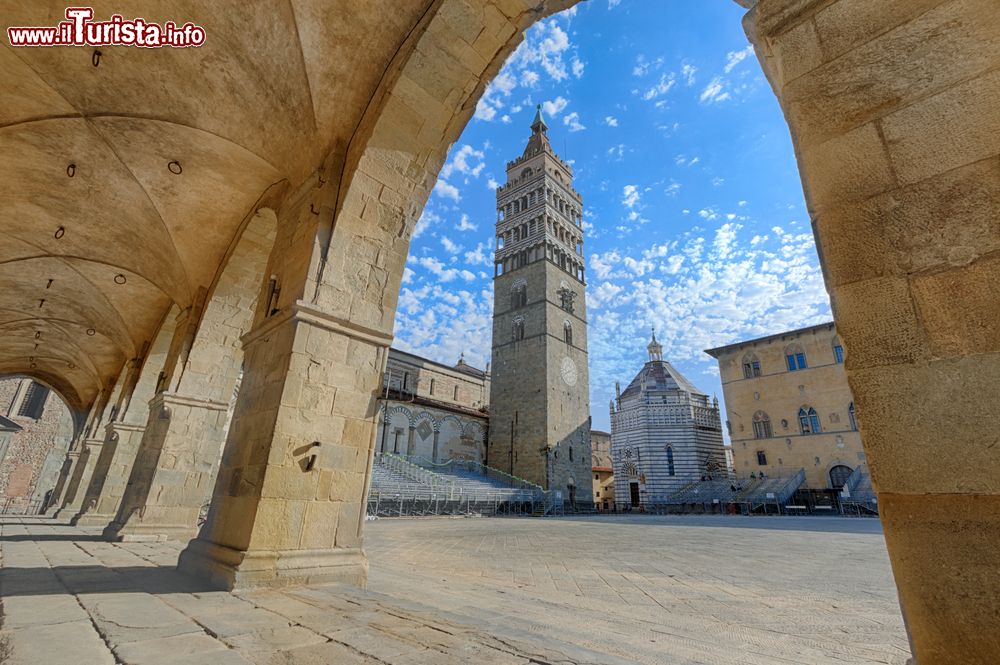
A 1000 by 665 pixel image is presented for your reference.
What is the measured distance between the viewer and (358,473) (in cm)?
421

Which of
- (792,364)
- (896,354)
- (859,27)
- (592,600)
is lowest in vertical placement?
(592,600)

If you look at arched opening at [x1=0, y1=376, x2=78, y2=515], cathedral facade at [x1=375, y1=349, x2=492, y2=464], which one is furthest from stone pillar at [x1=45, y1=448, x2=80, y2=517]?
cathedral facade at [x1=375, y1=349, x2=492, y2=464]

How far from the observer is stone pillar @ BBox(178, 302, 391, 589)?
11.7 feet

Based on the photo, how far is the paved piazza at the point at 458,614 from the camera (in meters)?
2.05

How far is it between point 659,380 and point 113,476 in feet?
117

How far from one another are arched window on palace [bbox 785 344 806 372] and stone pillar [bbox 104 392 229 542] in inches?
1168

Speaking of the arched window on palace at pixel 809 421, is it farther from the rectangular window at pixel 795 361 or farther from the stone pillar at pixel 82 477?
the stone pillar at pixel 82 477

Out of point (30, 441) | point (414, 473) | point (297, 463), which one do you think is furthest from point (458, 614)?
point (30, 441)

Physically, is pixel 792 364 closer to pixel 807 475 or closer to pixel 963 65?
pixel 807 475

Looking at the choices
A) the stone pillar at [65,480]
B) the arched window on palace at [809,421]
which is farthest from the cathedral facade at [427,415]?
the arched window on palace at [809,421]

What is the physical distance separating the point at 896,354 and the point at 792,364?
30389 millimetres

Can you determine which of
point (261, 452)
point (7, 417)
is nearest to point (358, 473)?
point (261, 452)

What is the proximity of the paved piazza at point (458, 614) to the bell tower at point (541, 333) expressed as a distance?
20990mm

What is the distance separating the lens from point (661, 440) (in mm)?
33719
